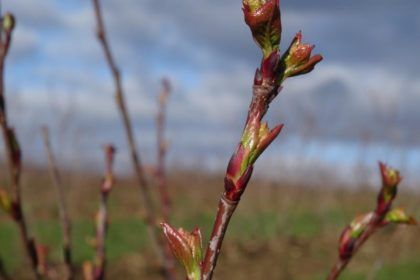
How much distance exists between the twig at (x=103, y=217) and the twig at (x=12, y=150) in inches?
7.3

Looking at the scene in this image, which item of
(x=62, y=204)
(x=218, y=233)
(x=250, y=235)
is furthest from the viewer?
(x=250, y=235)

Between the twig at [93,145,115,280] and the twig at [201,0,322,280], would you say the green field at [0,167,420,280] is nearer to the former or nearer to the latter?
the twig at [93,145,115,280]

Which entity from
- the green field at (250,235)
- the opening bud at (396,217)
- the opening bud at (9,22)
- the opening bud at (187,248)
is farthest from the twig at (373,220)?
the green field at (250,235)

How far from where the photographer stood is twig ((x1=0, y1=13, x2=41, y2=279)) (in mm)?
1034

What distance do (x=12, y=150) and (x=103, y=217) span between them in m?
0.31

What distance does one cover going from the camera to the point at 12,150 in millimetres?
1060

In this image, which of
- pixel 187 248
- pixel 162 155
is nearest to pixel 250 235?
pixel 162 155

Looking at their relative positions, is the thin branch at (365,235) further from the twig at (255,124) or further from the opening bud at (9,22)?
the opening bud at (9,22)

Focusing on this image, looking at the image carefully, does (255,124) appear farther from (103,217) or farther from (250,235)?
(250,235)

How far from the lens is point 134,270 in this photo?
1046cm

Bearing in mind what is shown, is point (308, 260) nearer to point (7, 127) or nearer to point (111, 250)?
point (111, 250)

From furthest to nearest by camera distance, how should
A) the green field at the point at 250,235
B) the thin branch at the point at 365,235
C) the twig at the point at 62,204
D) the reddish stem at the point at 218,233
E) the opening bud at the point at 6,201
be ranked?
the green field at the point at 250,235 < the twig at the point at 62,204 < the opening bud at the point at 6,201 < the thin branch at the point at 365,235 < the reddish stem at the point at 218,233

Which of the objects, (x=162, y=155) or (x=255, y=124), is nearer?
(x=255, y=124)

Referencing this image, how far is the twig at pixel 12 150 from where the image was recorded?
3.39 ft
